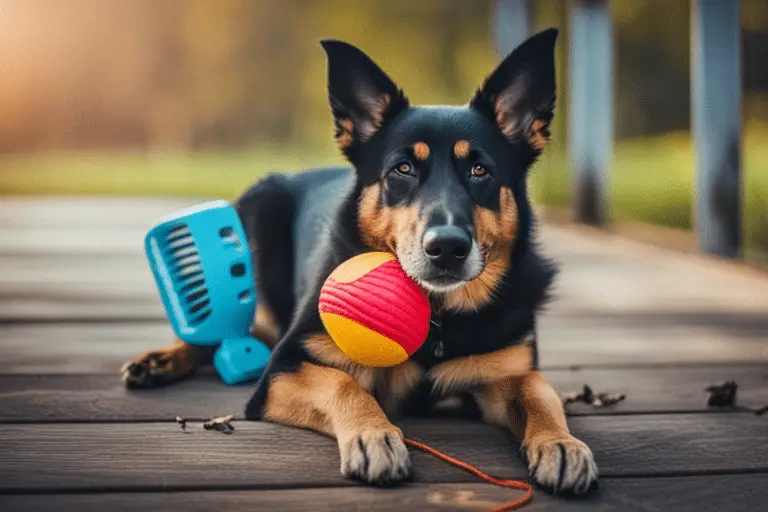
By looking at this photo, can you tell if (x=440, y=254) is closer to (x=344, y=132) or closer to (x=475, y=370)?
(x=475, y=370)

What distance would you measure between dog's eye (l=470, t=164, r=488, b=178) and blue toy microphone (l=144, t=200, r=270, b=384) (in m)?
0.92

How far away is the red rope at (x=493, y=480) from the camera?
203 cm

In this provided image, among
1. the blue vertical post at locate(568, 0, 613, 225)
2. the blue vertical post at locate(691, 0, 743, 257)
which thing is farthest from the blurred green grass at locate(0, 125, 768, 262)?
the blue vertical post at locate(568, 0, 613, 225)

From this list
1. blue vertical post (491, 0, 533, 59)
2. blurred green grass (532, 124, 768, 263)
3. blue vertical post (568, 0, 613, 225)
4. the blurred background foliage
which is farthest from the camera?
the blurred background foliage

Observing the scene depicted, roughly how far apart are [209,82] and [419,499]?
19.0 metres

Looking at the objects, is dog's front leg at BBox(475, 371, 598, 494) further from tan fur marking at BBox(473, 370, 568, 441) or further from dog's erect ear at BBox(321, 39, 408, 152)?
dog's erect ear at BBox(321, 39, 408, 152)

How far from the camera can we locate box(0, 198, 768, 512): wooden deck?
2.08 m

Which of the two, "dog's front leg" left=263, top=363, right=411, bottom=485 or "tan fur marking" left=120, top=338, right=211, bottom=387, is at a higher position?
"dog's front leg" left=263, top=363, right=411, bottom=485

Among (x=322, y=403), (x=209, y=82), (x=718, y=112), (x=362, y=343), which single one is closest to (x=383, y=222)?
(x=362, y=343)

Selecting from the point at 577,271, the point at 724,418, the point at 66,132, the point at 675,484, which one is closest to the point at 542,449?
the point at 675,484

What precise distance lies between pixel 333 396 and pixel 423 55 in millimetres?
12560

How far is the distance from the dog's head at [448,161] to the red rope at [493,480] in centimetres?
46

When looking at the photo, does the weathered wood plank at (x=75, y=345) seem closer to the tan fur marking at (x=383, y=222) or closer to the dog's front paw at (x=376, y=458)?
the tan fur marking at (x=383, y=222)

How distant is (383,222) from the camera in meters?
2.77
